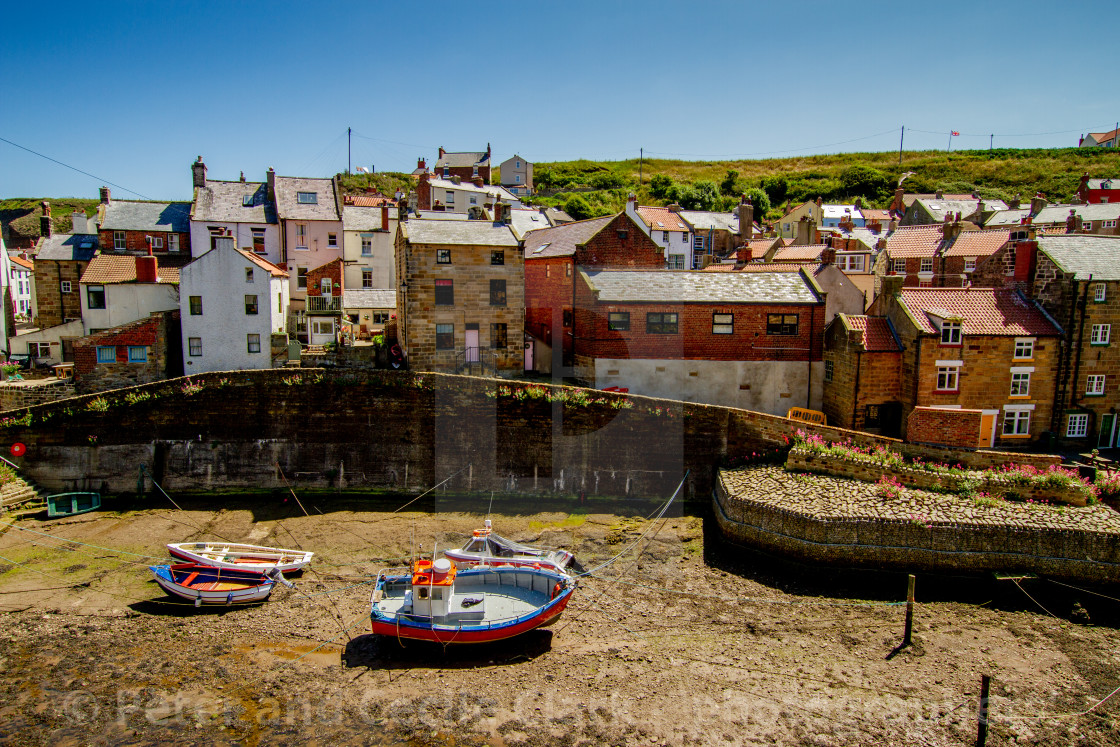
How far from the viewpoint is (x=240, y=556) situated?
63.8ft

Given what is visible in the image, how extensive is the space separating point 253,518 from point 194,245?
22058 mm

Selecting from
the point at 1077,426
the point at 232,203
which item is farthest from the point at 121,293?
the point at 1077,426

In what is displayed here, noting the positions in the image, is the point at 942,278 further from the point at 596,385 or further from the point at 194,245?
the point at 194,245

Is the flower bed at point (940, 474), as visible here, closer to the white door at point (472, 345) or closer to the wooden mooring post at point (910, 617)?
the wooden mooring post at point (910, 617)

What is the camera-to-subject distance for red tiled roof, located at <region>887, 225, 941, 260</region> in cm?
4600

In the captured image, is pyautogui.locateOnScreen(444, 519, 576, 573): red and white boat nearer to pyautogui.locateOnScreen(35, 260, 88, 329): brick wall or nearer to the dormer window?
the dormer window

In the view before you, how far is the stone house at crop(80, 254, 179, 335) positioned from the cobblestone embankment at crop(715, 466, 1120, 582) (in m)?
29.1

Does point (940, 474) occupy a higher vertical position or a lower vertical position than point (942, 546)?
higher

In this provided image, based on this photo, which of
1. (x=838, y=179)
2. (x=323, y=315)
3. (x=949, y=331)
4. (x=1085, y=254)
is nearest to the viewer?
(x=949, y=331)

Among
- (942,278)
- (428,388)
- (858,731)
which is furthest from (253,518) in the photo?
(942,278)

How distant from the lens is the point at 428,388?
2544cm

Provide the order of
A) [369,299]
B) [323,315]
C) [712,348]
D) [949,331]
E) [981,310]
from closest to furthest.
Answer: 1. [949,331]
2. [981,310]
3. [712,348]
4. [323,315]
5. [369,299]

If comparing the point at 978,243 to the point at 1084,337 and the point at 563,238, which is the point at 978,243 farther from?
the point at 563,238

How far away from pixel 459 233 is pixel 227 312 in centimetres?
1154
